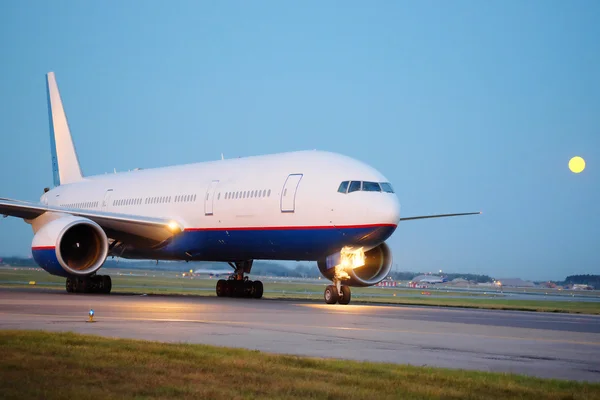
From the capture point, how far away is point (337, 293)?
24.1 meters

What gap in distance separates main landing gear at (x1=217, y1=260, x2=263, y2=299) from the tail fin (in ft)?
38.0

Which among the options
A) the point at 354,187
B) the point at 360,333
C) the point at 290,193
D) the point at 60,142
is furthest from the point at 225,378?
the point at 60,142

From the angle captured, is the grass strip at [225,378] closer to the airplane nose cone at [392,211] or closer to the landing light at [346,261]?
the airplane nose cone at [392,211]

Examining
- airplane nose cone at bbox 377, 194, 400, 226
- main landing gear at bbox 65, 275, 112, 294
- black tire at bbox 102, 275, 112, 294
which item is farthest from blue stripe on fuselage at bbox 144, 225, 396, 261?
main landing gear at bbox 65, 275, 112, 294

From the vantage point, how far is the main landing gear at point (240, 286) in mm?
29406

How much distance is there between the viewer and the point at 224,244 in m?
27.6

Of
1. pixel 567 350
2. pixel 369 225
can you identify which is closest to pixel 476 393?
pixel 567 350

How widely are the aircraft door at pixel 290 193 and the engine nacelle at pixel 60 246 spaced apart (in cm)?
586

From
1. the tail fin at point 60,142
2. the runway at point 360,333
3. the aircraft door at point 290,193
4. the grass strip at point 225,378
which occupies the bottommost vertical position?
the grass strip at point 225,378

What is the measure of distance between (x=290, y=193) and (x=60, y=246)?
7545 mm

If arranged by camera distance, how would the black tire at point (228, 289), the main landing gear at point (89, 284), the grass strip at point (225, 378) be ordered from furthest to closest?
the black tire at point (228, 289), the main landing gear at point (89, 284), the grass strip at point (225, 378)

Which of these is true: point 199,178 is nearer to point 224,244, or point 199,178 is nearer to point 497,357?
point 224,244

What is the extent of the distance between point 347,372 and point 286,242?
16.2 m

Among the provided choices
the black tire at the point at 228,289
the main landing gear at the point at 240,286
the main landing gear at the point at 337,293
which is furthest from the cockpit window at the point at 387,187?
the black tire at the point at 228,289
